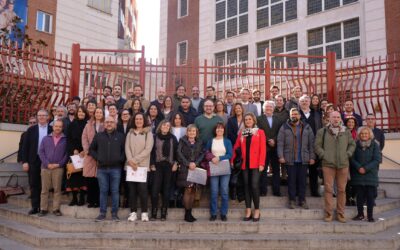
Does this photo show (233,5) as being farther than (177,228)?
Yes

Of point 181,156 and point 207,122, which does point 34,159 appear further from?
point 207,122

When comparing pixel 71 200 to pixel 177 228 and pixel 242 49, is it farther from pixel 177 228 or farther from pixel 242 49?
pixel 242 49

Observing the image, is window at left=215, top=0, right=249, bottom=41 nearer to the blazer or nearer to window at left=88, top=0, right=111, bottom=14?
window at left=88, top=0, right=111, bottom=14

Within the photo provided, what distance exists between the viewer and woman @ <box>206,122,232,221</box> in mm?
6621

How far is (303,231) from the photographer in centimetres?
641

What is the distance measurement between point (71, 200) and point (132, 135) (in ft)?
6.42

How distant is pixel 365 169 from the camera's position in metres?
6.75

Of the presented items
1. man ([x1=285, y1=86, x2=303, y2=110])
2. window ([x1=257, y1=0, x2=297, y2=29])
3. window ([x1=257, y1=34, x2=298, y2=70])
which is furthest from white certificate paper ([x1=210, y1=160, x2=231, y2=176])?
window ([x1=257, y1=0, x2=297, y2=29])

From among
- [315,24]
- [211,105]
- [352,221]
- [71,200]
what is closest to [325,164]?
[352,221]

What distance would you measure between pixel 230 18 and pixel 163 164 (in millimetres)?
20204

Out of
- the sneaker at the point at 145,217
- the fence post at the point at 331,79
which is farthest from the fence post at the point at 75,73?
the fence post at the point at 331,79

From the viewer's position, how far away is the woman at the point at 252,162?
6.62 metres

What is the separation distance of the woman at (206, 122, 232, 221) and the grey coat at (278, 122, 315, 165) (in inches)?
40.7

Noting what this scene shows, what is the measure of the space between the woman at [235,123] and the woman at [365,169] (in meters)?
2.16
